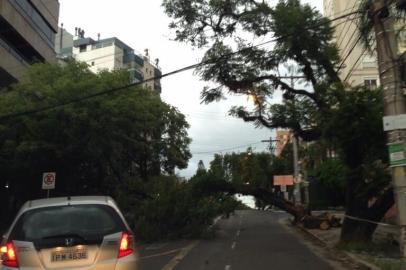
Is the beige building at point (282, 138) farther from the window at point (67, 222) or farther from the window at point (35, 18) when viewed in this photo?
the window at point (67, 222)

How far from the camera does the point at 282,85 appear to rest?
2541 centimetres

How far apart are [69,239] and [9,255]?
746 millimetres

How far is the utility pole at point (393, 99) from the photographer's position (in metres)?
12.1

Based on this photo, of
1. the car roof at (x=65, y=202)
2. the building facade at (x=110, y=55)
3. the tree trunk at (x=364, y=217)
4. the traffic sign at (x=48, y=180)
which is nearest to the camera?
the car roof at (x=65, y=202)

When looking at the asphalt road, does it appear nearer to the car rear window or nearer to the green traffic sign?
the green traffic sign

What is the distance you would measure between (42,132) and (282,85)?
1161cm

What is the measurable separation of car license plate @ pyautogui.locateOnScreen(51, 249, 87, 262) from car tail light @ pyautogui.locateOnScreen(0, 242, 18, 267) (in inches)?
17.8

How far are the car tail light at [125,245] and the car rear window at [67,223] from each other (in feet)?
0.37

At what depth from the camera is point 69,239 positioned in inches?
293

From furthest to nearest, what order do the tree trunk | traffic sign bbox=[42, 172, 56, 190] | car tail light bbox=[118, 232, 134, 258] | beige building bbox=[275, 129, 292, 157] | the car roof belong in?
beige building bbox=[275, 129, 292, 157] → traffic sign bbox=[42, 172, 56, 190] → the tree trunk → the car roof → car tail light bbox=[118, 232, 134, 258]

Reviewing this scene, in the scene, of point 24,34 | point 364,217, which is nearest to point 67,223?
point 364,217

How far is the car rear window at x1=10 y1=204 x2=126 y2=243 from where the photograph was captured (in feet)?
24.6

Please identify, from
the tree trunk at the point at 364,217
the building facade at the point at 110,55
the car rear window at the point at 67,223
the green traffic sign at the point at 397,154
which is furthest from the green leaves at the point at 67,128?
the building facade at the point at 110,55

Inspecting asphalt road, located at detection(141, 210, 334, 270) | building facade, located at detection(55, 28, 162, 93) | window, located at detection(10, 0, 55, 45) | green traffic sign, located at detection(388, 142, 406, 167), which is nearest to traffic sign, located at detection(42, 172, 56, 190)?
asphalt road, located at detection(141, 210, 334, 270)
